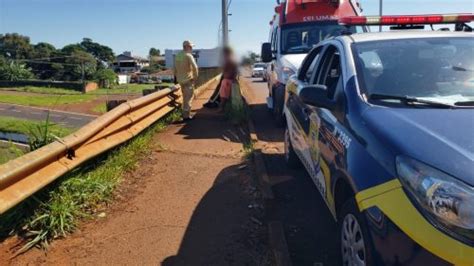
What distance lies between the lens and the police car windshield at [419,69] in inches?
139

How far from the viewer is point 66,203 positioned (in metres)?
4.51

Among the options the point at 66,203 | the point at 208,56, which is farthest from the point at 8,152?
the point at 208,56

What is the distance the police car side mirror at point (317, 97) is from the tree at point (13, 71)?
85277 mm

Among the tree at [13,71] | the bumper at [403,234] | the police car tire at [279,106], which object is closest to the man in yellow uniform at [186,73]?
the police car tire at [279,106]

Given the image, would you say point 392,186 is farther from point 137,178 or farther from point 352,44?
point 137,178

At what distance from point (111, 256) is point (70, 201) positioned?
37.2 inches

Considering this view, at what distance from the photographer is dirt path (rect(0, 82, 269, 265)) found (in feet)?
12.8

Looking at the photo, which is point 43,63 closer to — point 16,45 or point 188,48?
point 16,45

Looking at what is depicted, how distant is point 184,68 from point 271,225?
6.40 metres

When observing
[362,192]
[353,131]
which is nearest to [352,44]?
[353,131]

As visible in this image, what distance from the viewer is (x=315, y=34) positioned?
33.3 ft

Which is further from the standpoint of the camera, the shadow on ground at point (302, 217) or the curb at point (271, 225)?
the shadow on ground at point (302, 217)

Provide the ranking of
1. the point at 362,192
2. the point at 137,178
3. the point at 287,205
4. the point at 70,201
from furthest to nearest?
the point at 137,178
the point at 287,205
the point at 70,201
the point at 362,192

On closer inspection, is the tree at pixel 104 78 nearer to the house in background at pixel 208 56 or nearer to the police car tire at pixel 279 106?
the house in background at pixel 208 56
